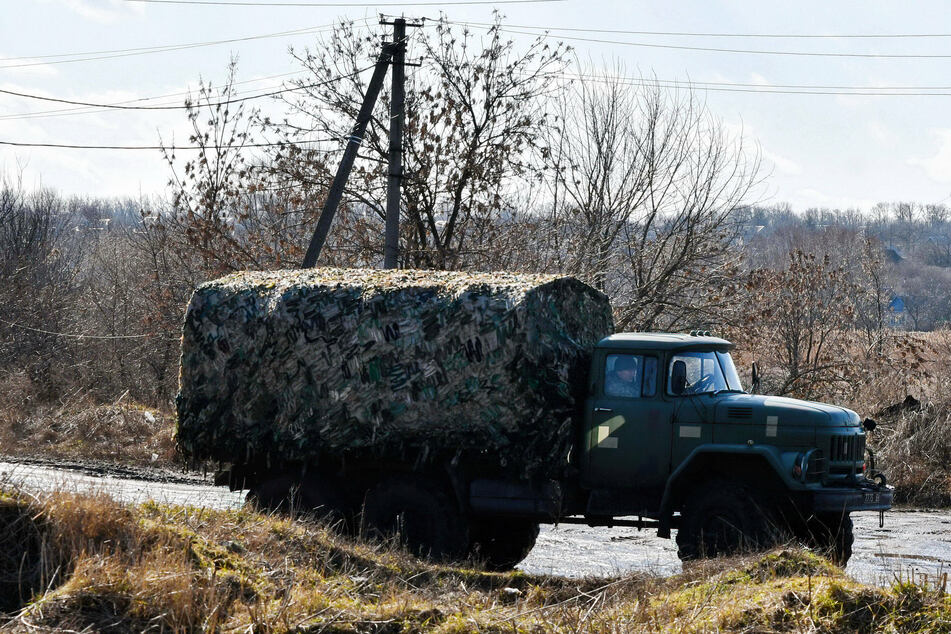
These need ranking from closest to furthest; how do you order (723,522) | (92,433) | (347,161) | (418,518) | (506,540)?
1. (723,522)
2. (418,518)
3. (506,540)
4. (347,161)
5. (92,433)

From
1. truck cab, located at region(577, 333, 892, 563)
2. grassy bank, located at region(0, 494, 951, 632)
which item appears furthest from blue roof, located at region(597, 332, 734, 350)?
grassy bank, located at region(0, 494, 951, 632)

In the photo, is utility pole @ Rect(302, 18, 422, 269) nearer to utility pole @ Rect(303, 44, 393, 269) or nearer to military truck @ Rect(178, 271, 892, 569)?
utility pole @ Rect(303, 44, 393, 269)

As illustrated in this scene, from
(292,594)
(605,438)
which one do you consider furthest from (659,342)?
(292,594)

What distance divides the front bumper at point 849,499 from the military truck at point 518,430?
0.7 inches

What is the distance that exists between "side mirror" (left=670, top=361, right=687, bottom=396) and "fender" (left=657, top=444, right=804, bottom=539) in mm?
667

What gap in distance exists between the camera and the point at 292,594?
6.11 metres

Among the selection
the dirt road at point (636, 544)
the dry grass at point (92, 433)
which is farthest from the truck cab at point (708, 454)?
the dry grass at point (92, 433)

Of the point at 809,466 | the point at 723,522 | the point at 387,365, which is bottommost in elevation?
the point at 723,522

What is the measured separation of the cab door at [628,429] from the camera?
10188 millimetres

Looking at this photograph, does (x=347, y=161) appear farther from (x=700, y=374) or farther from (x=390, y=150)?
(x=700, y=374)

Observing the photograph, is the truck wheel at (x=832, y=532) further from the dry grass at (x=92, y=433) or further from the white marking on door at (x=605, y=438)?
the dry grass at (x=92, y=433)

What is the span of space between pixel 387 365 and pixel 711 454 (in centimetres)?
342

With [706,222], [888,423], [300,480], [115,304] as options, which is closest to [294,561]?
[300,480]

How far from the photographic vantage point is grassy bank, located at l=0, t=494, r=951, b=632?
5.69 meters
